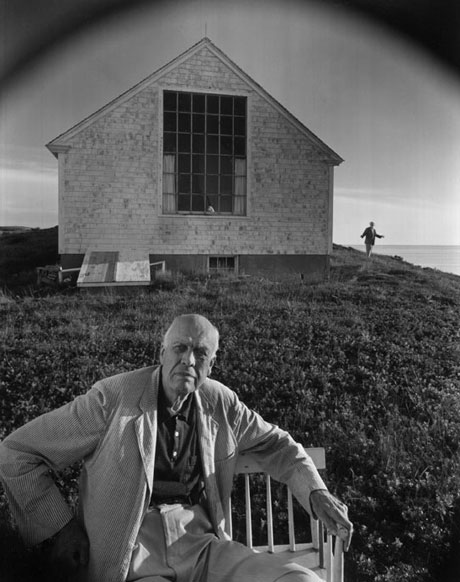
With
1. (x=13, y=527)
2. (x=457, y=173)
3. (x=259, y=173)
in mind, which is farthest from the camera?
(x=457, y=173)

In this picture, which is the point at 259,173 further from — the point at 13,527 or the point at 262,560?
the point at 13,527

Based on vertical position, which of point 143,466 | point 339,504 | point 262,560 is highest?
point 143,466

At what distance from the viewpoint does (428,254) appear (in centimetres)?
290

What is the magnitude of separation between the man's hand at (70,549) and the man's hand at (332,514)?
860mm

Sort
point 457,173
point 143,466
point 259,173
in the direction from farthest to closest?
point 457,173 < point 259,173 < point 143,466

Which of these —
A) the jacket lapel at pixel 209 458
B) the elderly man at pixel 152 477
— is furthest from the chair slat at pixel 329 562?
the jacket lapel at pixel 209 458

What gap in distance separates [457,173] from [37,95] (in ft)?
6.89

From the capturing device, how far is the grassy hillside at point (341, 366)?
252 cm

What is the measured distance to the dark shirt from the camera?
2.11 m

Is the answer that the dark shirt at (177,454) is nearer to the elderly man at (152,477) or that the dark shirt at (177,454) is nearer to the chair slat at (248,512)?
the elderly man at (152,477)

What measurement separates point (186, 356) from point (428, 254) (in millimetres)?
1518

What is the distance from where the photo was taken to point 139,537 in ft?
6.75

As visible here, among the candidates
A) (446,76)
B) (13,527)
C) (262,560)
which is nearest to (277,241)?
(446,76)

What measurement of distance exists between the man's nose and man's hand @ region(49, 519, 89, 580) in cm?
70
